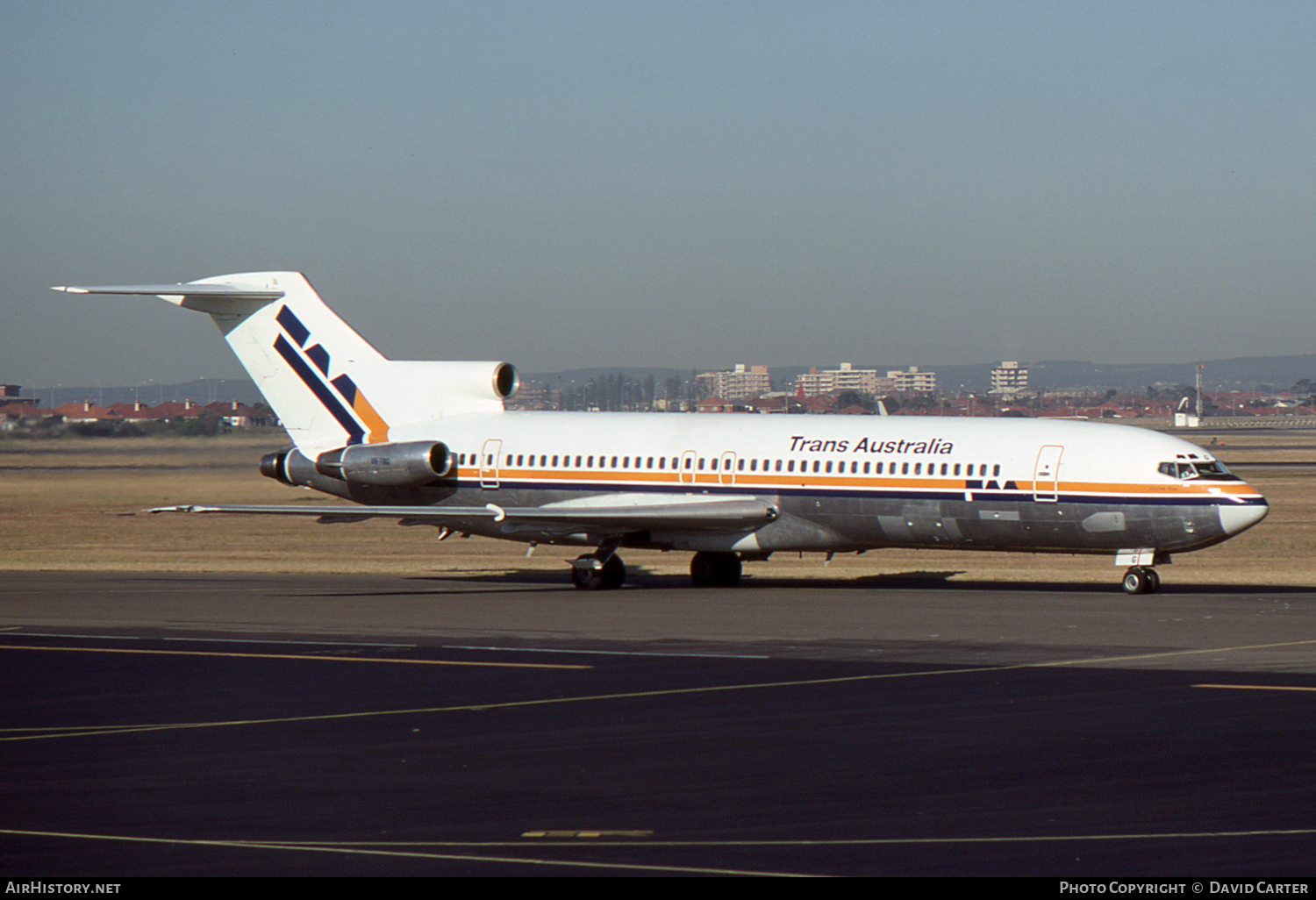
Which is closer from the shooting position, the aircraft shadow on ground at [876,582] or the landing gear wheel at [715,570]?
the aircraft shadow on ground at [876,582]

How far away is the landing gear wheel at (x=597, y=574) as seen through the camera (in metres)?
36.7

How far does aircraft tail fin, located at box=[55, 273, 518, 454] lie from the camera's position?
40.5m

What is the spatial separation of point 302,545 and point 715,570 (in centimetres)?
1916

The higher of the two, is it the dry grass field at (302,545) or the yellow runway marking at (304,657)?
the yellow runway marking at (304,657)

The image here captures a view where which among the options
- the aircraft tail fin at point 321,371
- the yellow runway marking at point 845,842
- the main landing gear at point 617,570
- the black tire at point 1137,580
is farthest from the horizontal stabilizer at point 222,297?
the yellow runway marking at point 845,842

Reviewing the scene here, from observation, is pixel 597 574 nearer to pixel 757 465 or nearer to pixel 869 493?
pixel 757 465

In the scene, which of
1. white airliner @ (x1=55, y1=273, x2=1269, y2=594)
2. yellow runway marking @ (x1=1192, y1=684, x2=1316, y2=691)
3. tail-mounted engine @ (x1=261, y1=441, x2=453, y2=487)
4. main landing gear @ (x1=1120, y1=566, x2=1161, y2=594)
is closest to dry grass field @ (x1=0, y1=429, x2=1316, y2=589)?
tail-mounted engine @ (x1=261, y1=441, x2=453, y2=487)

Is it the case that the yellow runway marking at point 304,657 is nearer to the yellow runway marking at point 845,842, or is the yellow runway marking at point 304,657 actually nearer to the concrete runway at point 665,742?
the concrete runway at point 665,742

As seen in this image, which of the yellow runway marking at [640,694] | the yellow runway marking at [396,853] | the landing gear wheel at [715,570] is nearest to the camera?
the yellow runway marking at [396,853]

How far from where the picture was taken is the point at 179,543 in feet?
172

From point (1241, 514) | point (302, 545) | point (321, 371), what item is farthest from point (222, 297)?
point (1241, 514)

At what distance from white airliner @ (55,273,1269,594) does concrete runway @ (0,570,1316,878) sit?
2.67 meters

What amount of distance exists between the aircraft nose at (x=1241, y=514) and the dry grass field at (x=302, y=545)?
5221mm

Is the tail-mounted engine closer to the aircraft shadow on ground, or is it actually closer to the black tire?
the aircraft shadow on ground
